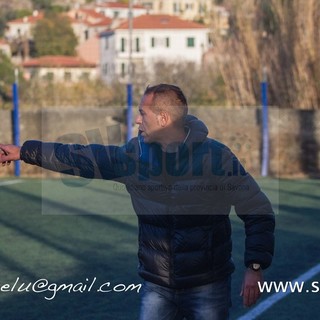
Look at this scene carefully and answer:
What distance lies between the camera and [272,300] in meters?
7.60

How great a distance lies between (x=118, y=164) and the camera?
448cm

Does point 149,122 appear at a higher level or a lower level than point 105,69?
higher

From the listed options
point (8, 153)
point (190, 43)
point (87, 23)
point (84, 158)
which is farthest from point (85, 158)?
point (87, 23)

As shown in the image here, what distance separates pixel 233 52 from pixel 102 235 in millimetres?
11833

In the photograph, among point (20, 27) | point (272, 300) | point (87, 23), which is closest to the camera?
point (272, 300)

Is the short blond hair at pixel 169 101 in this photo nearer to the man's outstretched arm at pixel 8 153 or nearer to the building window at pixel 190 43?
the man's outstretched arm at pixel 8 153

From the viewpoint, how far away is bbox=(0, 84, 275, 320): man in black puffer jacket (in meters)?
4.37

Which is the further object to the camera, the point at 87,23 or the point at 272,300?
the point at 87,23

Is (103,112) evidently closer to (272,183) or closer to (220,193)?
(272,183)

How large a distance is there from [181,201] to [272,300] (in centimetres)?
341

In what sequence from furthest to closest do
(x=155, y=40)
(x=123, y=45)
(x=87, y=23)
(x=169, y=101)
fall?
(x=87, y=23) → (x=155, y=40) → (x=123, y=45) → (x=169, y=101)

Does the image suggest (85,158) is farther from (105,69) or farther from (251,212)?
(105,69)

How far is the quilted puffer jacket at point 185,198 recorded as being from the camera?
14.4ft
